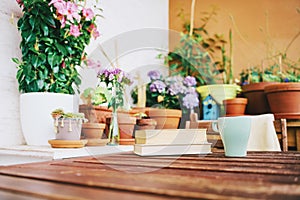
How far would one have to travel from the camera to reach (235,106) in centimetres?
211

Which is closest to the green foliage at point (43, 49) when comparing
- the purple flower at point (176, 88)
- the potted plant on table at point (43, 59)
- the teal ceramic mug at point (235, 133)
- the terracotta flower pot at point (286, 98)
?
the potted plant on table at point (43, 59)

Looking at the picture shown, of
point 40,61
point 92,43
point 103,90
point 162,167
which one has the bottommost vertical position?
point 162,167

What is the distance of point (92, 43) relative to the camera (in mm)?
1642

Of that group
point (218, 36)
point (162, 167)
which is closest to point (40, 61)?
point (162, 167)

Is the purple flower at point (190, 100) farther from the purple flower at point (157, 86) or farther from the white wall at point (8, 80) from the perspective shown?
the white wall at point (8, 80)

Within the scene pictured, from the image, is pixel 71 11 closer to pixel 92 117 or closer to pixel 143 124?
pixel 92 117

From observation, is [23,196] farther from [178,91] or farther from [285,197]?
[178,91]

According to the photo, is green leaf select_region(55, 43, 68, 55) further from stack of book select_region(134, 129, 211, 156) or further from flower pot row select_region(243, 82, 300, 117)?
flower pot row select_region(243, 82, 300, 117)

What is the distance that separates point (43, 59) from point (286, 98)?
1374mm

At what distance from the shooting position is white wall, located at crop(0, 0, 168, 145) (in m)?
1.21

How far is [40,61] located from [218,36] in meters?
1.87

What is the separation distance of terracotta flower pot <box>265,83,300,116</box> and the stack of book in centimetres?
113

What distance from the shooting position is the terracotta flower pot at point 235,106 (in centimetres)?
209

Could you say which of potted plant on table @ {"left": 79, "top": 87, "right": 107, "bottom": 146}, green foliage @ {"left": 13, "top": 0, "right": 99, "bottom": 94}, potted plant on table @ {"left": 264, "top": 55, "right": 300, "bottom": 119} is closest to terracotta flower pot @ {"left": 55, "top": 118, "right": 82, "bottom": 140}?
potted plant on table @ {"left": 79, "top": 87, "right": 107, "bottom": 146}
